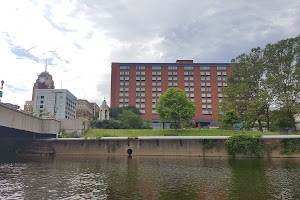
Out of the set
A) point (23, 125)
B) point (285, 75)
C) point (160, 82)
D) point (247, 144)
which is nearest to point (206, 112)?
point (160, 82)

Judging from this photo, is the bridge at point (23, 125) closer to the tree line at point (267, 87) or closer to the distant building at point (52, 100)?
the tree line at point (267, 87)

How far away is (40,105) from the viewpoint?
17950cm

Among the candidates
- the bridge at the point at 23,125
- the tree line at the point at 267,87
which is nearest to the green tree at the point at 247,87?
the tree line at the point at 267,87

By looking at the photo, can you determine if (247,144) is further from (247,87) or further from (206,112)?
(206,112)

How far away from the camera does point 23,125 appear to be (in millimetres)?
42688

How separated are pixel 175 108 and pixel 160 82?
73.6m

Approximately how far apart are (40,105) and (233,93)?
6301 inches

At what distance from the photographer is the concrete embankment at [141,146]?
160 feet

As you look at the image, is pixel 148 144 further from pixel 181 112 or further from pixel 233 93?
pixel 233 93

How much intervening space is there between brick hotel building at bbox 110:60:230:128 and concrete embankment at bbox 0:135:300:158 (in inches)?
3102

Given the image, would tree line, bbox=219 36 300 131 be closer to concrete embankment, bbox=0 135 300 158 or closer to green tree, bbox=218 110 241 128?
green tree, bbox=218 110 241 128

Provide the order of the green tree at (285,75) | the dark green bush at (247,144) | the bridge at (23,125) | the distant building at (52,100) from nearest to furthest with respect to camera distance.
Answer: the bridge at (23,125), the dark green bush at (247,144), the green tree at (285,75), the distant building at (52,100)

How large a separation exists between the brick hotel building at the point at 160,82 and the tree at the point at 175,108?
6623cm

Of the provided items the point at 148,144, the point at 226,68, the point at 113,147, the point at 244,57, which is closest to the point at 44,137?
the point at 113,147
